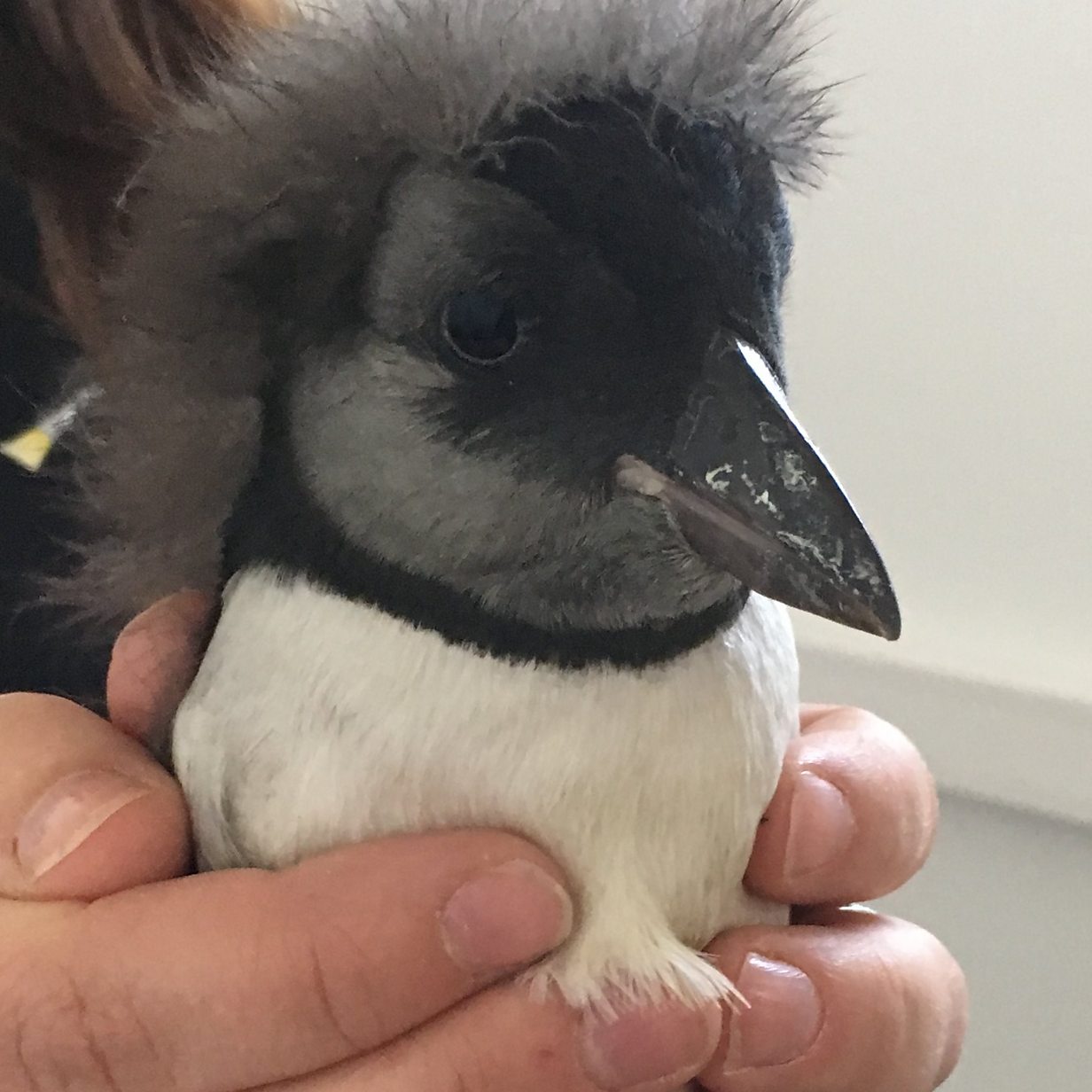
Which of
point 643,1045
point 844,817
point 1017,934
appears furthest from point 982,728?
point 643,1045

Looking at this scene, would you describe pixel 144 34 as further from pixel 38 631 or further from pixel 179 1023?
pixel 179 1023

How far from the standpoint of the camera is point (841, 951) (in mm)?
530

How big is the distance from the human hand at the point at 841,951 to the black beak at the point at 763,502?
5.1 inches

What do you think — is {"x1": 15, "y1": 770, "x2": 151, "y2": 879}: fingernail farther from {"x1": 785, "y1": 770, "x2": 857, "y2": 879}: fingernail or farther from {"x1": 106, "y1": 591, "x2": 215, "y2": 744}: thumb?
{"x1": 785, "y1": 770, "x2": 857, "y2": 879}: fingernail

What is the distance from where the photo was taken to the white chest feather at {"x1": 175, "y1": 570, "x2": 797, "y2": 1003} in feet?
1.40

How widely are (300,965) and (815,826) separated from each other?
8.1 inches

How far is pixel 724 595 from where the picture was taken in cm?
45

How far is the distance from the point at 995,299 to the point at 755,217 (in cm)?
68

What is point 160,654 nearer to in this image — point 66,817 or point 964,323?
point 66,817

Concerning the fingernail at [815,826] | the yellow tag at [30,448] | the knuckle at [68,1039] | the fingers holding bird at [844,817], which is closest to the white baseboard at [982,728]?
the fingers holding bird at [844,817]

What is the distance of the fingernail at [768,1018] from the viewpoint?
47 cm

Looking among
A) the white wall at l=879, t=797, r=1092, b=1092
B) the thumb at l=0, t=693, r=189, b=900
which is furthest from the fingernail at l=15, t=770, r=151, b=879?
the white wall at l=879, t=797, r=1092, b=1092

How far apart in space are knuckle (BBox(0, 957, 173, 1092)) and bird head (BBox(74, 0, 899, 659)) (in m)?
0.16

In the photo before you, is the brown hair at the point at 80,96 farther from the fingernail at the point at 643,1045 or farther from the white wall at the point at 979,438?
the white wall at the point at 979,438
